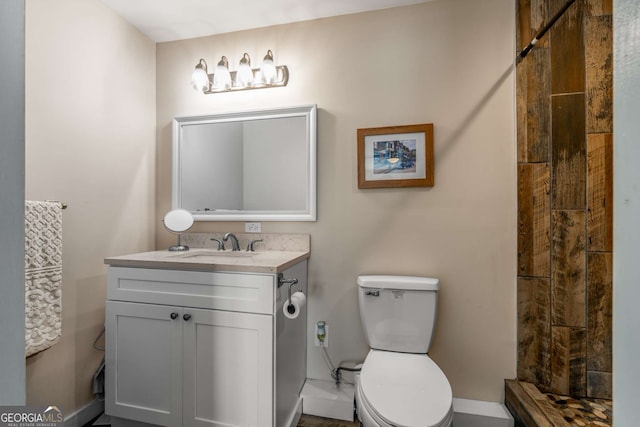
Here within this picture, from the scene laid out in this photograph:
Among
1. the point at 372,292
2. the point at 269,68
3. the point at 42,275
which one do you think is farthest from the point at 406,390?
the point at 269,68

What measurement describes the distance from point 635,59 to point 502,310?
158cm

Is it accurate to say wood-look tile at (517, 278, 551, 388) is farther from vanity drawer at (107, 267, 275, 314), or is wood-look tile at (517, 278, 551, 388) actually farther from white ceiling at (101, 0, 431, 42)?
white ceiling at (101, 0, 431, 42)

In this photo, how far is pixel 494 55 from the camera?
1.59m

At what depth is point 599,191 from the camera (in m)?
1.40

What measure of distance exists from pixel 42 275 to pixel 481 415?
2202 mm

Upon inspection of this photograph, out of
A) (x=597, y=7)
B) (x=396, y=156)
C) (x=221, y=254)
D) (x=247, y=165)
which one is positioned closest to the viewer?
(x=597, y=7)

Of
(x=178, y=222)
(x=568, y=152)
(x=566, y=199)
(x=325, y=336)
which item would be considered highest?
(x=568, y=152)

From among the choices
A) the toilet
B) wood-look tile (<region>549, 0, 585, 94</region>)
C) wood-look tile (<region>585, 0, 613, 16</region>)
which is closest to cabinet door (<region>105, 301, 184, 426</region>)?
the toilet

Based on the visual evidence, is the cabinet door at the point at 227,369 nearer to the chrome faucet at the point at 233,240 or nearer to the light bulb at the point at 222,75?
the chrome faucet at the point at 233,240

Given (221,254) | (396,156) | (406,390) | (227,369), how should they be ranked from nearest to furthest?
(406,390) → (227,369) → (396,156) → (221,254)

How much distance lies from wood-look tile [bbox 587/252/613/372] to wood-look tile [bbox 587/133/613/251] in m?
0.08

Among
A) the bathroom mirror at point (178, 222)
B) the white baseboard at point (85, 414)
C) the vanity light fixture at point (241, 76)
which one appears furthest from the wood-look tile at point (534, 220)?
the white baseboard at point (85, 414)

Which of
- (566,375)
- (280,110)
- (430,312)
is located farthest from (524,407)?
(280,110)

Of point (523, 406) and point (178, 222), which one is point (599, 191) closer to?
point (523, 406)
